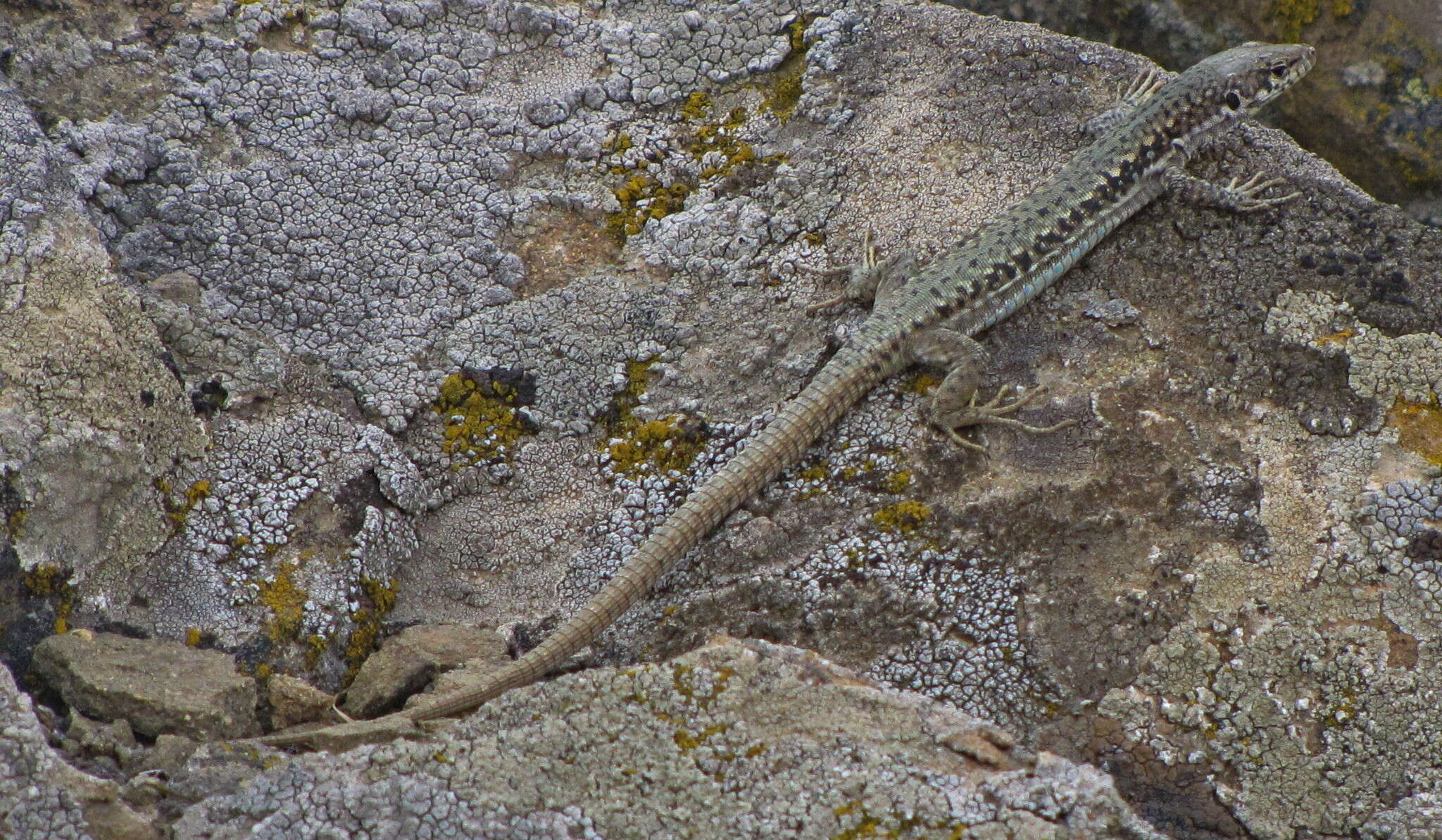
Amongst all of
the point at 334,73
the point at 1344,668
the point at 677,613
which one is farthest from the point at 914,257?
the point at 334,73

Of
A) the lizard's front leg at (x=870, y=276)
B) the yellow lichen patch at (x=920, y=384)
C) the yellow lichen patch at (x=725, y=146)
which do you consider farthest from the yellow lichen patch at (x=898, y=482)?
the yellow lichen patch at (x=725, y=146)

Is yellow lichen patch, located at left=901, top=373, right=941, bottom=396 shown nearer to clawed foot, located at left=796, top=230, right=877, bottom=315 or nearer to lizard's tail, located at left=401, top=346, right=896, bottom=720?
lizard's tail, located at left=401, top=346, right=896, bottom=720

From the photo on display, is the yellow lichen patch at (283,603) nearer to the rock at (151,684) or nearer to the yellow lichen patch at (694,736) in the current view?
the rock at (151,684)

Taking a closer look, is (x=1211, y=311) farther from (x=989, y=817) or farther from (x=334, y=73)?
(x=334, y=73)

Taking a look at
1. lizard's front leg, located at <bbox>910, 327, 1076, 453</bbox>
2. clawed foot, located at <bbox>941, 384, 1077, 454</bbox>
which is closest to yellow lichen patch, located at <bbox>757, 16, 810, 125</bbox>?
lizard's front leg, located at <bbox>910, 327, 1076, 453</bbox>

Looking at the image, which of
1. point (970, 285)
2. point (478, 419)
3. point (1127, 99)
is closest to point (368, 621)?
point (478, 419)
